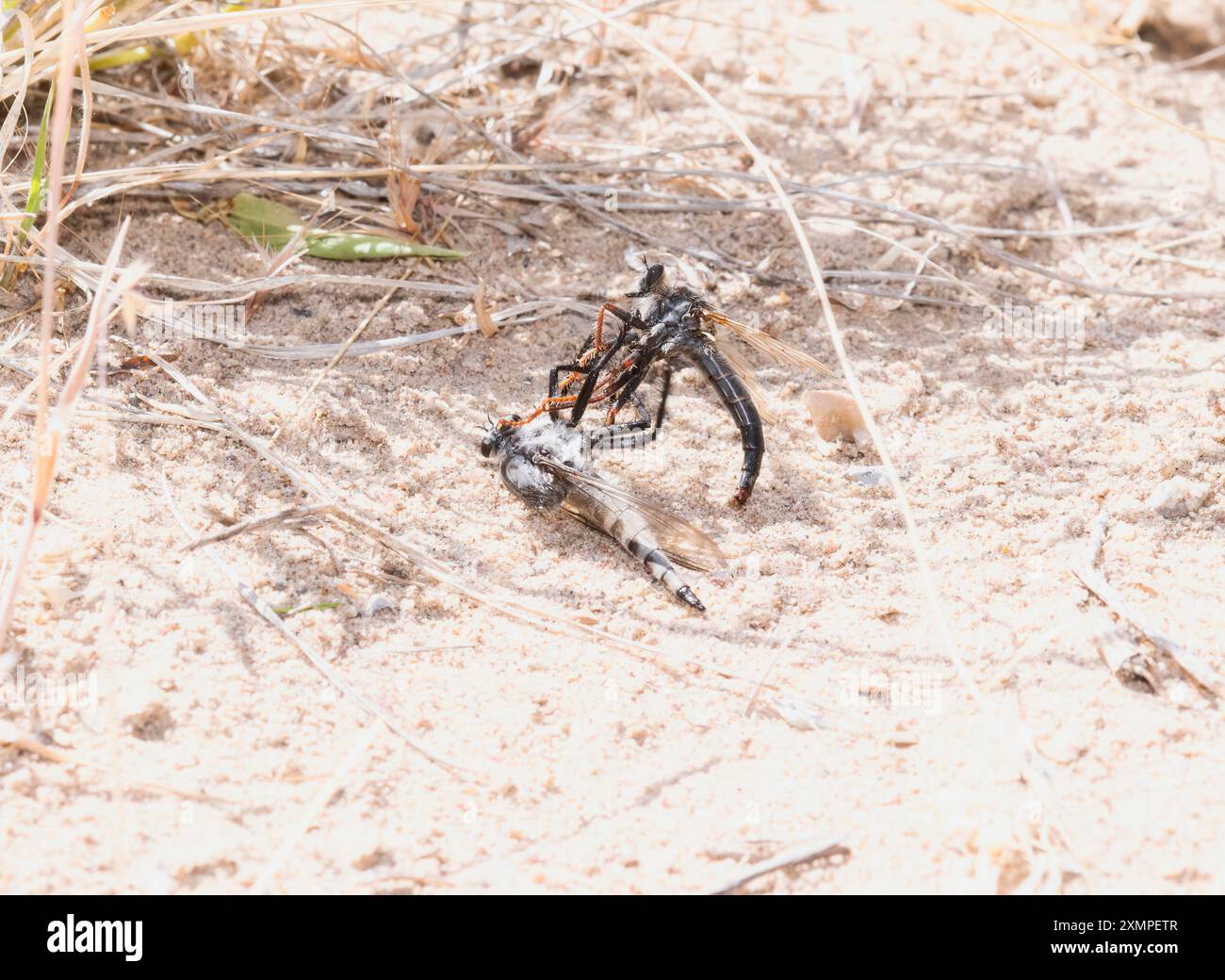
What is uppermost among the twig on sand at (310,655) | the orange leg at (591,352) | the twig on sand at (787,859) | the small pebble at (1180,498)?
the small pebble at (1180,498)

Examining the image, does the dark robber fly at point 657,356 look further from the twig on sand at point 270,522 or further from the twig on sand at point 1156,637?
the twig on sand at point 1156,637

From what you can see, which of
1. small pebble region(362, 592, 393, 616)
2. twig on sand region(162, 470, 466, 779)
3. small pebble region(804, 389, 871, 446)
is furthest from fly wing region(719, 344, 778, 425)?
twig on sand region(162, 470, 466, 779)

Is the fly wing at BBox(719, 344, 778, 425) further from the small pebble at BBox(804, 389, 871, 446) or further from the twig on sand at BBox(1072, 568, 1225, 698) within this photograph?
the twig on sand at BBox(1072, 568, 1225, 698)

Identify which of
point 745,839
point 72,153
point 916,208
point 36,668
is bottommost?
point 36,668

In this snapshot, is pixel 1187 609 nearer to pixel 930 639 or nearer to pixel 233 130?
pixel 930 639

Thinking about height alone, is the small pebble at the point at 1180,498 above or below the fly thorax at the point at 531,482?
above

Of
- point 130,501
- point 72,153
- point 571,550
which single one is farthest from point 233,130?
point 571,550

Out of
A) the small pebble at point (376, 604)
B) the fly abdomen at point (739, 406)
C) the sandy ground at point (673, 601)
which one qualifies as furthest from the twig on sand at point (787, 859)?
the fly abdomen at point (739, 406)
